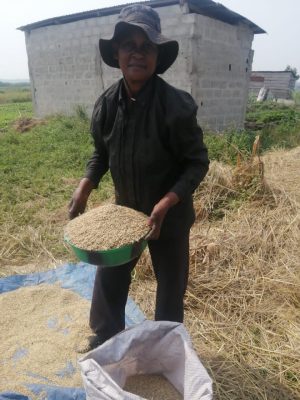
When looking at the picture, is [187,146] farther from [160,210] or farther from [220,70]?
[220,70]

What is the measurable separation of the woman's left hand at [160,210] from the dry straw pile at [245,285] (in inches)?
37.3

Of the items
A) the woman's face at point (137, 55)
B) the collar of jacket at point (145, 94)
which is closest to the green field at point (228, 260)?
the collar of jacket at point (145, 94)

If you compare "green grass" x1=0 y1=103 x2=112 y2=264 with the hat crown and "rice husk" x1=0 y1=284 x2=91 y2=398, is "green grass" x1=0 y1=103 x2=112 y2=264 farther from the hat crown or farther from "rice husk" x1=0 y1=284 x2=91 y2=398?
the hat crown

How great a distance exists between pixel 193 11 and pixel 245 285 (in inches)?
232

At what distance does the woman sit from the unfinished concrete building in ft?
18.4

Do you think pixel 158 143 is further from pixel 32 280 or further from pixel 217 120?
A: pixel 217 120

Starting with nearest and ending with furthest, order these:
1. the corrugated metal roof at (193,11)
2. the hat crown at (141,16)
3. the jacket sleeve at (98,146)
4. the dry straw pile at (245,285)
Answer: the hat crown at (141,16)
the jacket sleeve at (98,146)
the dry straw pile at (245,285)
the corrugated metal roof at (193,11)

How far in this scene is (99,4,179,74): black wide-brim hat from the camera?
151 cm

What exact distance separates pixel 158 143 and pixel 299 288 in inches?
68.2

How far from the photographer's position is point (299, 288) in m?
2.66

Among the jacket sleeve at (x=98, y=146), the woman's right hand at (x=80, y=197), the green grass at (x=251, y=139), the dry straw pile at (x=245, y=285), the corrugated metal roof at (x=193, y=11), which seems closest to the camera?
the jacket sleeve at (x=98, y=146)

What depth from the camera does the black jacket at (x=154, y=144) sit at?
1599mm

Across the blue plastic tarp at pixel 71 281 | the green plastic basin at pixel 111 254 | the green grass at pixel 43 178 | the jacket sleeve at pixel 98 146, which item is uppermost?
the jacket sleeve at pixel 98 146

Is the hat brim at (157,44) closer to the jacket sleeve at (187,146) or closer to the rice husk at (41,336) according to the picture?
the jacket sleeve at (187,146)
